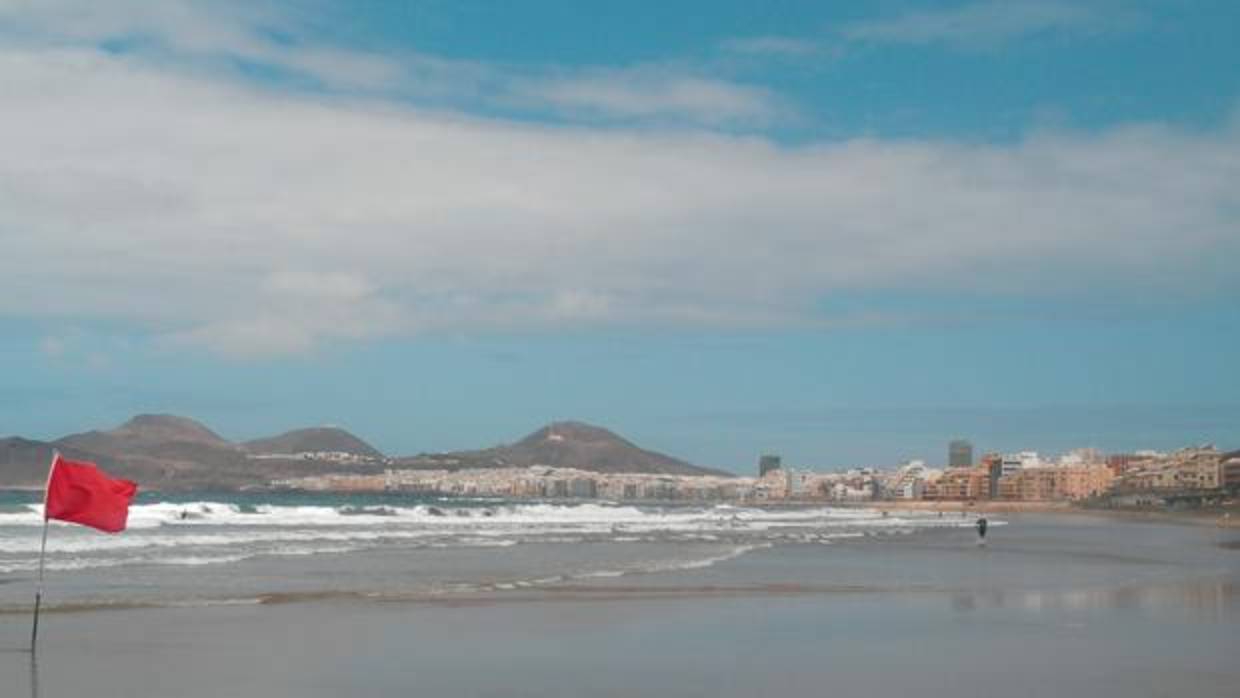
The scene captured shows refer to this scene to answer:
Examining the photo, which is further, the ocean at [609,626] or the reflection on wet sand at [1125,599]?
the reflection on wet sand at [1125,599]

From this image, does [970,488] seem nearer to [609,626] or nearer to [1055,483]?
[1055,483]

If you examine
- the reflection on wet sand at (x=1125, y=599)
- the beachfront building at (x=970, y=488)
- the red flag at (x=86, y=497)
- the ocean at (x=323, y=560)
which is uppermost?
the beachfront building at (x=970, y=488)

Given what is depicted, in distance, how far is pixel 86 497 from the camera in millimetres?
14688

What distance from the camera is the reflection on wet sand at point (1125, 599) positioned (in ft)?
64.2

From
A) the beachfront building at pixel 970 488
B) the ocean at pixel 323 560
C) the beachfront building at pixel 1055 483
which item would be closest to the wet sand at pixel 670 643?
the ocean at pixel 323 560

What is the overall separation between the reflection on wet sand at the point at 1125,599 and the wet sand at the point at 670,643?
53 mm

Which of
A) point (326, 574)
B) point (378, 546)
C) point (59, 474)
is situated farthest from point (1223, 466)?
point (59, 474)

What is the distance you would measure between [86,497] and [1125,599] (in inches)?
569

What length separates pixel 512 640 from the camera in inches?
607

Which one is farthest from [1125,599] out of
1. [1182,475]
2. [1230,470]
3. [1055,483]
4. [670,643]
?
[1055,483]

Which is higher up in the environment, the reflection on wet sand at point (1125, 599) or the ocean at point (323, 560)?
the reflection on wet sand at point (1125, 599)

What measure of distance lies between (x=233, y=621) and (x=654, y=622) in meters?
4.99

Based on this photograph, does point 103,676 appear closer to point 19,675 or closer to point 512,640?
point 19,675

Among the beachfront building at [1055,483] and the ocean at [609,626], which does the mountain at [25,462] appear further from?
the ocean at [609,626]
